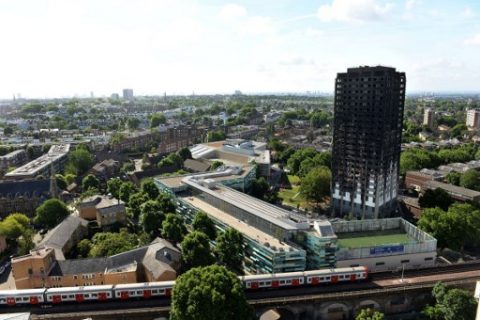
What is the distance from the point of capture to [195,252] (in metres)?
45.3

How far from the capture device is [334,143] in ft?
231

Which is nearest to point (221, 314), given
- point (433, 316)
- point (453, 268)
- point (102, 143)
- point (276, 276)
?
point (276, 276)

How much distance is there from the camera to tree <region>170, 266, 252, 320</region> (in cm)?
3316

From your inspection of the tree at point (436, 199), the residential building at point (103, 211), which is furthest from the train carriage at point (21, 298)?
the tree at point (436, 199)

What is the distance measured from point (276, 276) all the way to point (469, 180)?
196 ft

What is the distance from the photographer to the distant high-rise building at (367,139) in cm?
6350

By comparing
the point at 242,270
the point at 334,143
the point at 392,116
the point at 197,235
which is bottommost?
the point at 242,270

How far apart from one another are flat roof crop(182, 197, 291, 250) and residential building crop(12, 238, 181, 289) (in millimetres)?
10914

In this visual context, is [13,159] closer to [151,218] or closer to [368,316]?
[151,218]

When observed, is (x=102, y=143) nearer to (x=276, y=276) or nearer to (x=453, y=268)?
(x=276, y=276)

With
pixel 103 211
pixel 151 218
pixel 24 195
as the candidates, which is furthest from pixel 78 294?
pixel 24 195

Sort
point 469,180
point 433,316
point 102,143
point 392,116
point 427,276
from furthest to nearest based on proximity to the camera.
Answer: point 102,143 < point 469,180 < point 392,116 < point 427,276 < point 433,316

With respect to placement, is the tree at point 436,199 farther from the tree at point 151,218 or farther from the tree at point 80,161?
the tree at point 80,161

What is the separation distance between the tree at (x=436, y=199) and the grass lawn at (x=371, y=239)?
1627 centimetres
